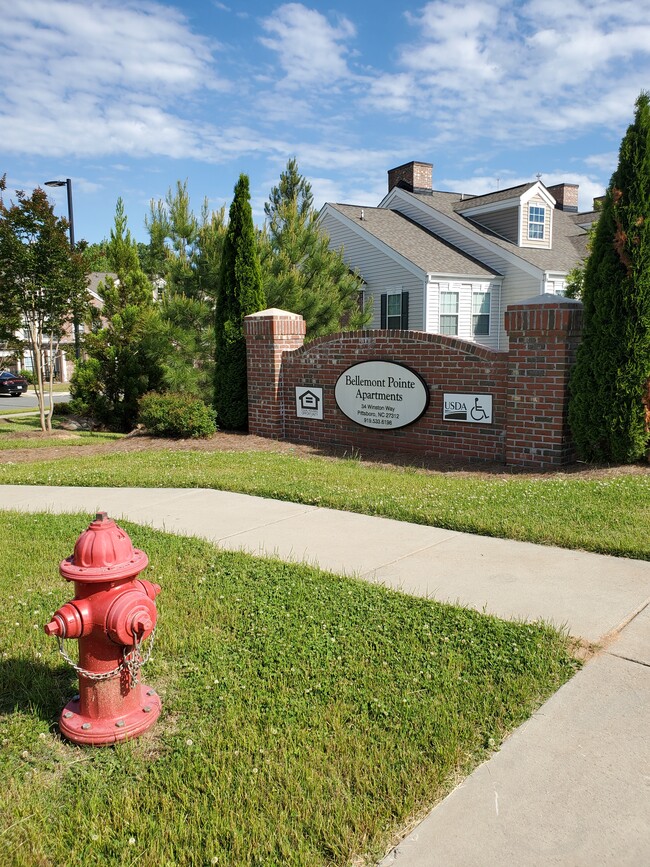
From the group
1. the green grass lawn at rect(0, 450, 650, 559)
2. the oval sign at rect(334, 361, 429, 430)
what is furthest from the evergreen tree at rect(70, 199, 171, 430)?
the oval sign at rect(334, 361, 429, 430)

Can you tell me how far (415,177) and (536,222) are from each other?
4.79 meters

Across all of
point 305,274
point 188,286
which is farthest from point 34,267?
point 305,274

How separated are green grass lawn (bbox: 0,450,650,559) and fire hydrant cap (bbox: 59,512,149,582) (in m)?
3.51

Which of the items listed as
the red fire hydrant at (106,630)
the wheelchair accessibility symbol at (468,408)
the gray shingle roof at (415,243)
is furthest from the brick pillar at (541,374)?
the gray shingle roof at (415,243)

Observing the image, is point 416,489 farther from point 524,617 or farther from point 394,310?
point 394,310

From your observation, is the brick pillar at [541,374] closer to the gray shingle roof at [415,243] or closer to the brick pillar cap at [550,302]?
the brick pillar cap at [550,302]

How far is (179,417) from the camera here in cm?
1141

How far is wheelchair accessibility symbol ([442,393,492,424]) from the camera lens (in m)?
8.71

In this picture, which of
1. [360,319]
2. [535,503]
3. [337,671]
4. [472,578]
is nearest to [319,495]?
[535,503]

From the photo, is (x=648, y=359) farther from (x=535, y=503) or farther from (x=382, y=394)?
(x=382, y=394)

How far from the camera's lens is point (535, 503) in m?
6.28

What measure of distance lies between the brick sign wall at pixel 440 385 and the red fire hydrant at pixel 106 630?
6.08 m

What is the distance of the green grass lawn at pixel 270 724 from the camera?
7.95 feet

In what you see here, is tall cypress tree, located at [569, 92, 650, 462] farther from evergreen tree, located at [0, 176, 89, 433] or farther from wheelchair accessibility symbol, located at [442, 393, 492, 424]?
evergreen tree, located at [0, 176, 89, 433]
